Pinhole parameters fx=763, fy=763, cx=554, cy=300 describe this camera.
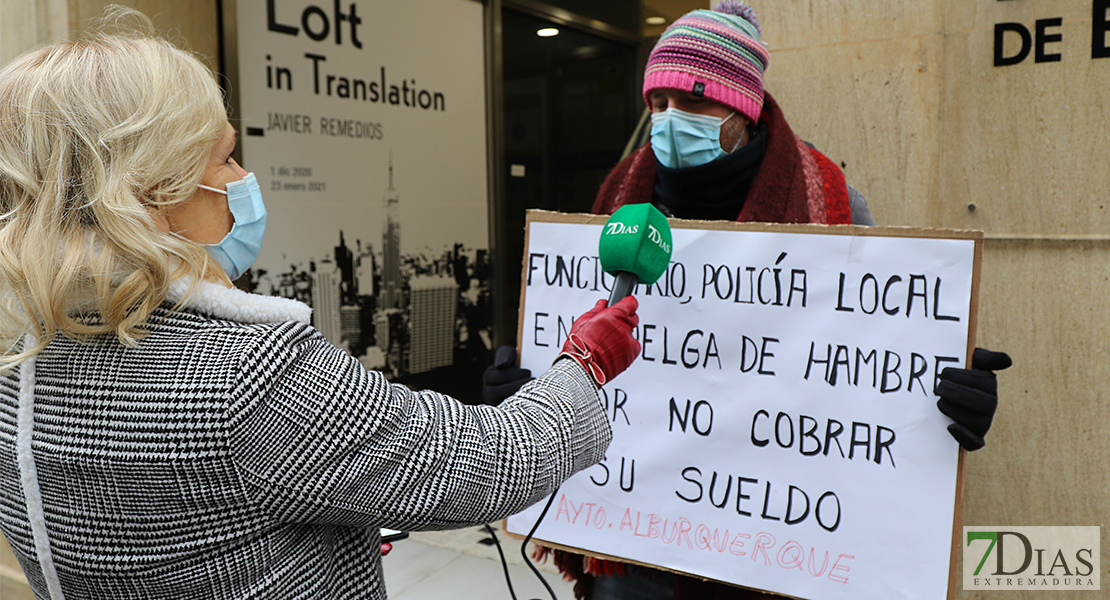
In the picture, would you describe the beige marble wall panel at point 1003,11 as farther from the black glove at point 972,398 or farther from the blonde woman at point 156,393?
the blonde woman at point 156,393

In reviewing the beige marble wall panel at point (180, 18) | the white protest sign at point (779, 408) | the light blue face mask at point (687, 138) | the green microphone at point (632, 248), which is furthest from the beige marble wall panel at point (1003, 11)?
the beige marble wall panel at point (180, 18)

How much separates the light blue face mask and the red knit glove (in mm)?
686

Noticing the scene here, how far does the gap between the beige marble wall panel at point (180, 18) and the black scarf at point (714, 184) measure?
2.09 meters

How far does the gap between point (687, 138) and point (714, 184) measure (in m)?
0.14

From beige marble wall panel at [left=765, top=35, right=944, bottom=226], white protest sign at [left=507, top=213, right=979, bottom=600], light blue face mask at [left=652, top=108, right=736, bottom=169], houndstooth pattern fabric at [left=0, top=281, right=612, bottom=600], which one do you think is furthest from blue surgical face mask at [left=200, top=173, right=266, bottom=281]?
beige marble wall panel at [left=765, top=35, right=944, bottom=226]

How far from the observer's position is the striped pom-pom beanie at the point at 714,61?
6.33 ft

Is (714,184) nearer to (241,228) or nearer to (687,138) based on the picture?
(687,138)

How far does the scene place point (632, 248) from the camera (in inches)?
57.1

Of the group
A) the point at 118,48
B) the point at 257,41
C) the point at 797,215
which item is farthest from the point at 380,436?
the point at 257,41

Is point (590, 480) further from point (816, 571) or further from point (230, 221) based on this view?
point (230, 221)

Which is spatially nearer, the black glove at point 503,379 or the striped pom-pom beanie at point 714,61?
the black glove at point 503,379

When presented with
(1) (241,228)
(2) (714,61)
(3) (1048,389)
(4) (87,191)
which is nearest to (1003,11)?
(2) (714,61)

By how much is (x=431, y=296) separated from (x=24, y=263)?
A: 4351 millimetres

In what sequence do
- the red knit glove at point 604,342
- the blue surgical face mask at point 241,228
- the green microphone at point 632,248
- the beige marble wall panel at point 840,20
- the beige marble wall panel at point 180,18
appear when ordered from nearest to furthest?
the blue surgical face mask at point 241,228, the red knit glove at point 604,342, the green microphone at point 632,248, the beige marble wall panel at point 840,20, the beige marble wall panel at point 180,18
